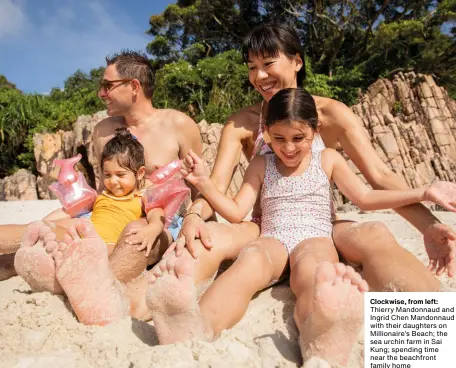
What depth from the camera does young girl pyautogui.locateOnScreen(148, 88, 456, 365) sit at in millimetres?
1523

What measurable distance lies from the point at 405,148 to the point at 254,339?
322 inches

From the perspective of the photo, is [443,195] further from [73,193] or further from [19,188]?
[19,188]

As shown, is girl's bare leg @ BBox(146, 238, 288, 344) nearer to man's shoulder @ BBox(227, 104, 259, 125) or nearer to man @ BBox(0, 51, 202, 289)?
man @ BBox(0, 51, 202, 289)

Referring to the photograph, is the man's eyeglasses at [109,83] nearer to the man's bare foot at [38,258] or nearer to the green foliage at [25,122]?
the man's bare foot at [38,258]

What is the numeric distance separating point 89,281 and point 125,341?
311 millimetres

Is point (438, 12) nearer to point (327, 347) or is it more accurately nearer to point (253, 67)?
point (253, 67)

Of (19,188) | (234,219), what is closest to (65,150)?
(19,188)

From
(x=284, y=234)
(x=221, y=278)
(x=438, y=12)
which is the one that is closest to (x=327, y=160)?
(x=284, y=234)

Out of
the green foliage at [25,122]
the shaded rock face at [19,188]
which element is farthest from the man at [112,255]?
the green foliage at [25,122]

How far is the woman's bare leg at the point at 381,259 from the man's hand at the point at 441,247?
0.27m

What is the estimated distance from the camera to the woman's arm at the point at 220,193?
2.39 metres

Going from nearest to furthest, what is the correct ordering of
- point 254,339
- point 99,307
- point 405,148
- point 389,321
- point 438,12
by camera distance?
point 389,321, point 254,339, point 99,307, point 405,148, point 438,12

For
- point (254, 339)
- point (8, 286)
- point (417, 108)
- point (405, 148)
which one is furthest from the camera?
point (417, 108)

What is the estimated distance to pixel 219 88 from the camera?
39.8 feet
